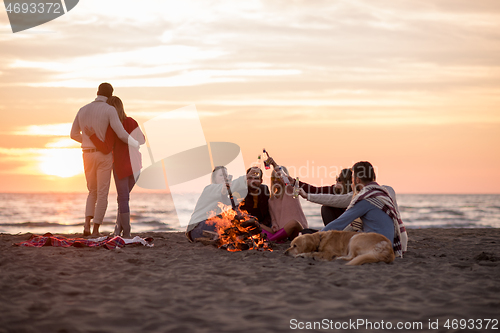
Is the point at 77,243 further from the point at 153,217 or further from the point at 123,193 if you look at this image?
the point at 153,217

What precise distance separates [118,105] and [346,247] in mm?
4251

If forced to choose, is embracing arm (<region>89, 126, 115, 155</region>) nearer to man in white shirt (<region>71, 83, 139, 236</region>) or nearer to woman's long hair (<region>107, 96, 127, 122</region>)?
man in white shirt (<region>71, 83, 139, 236</region>)

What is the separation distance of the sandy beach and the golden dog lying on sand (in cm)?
16

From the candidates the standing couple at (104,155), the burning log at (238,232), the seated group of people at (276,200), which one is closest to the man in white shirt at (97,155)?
the standing couple at (104,155)

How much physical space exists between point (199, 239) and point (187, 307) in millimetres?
3766

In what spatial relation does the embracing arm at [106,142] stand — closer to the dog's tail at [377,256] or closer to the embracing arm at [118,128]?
the embracing arm at [118,128]

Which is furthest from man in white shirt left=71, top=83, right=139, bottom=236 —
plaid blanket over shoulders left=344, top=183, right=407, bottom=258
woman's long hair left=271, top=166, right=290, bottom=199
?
plaid blanket over shoulders left=344, top=183, right=407, bottom=258

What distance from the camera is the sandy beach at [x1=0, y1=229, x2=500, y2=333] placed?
2805 mm

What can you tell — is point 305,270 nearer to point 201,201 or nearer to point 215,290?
point 215,290

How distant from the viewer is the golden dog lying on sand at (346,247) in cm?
487

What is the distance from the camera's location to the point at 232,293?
3.56 metres

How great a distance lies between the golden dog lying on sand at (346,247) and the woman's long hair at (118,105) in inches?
140

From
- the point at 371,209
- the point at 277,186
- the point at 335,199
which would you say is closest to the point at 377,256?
the point at 371,209

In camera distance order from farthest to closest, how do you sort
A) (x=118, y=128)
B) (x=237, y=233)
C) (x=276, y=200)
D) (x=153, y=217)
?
(x=153, y=217), (x=276, y=200), (x=118, y=128), (x=237, y=233)
